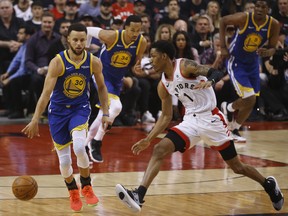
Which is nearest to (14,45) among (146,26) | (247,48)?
(146,26)

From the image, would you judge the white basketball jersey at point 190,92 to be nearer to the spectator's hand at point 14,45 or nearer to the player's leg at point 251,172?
the player's leg at point 251,172

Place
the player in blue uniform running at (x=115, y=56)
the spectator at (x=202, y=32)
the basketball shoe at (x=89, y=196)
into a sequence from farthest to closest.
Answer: the spectator at (x=202, y=32)
the player in blue uniform running at (x=115, y=56)
the basketball shoe at (x=89, y=196)

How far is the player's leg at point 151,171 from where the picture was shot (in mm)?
7039

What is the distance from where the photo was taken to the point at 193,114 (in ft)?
25.2

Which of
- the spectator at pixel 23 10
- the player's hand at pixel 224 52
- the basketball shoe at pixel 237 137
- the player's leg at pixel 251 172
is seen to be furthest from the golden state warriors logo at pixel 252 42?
the spectator at pixel 23 10

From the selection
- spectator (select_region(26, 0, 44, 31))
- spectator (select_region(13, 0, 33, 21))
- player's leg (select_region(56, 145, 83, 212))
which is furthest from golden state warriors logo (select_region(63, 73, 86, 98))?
spectator (select_region(13, 0, 33, 21))

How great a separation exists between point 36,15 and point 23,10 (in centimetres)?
55

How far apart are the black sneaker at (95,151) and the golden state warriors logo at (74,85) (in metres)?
2.66

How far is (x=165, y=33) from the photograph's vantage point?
14.2 m

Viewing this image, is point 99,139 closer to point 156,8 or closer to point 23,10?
point 23,10

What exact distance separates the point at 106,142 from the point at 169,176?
9.90 ft

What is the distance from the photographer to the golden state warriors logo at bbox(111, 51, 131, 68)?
426 inches

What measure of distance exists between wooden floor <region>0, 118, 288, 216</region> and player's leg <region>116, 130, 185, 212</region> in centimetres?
29

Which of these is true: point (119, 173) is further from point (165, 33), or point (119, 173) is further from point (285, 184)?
point (165, 33)
